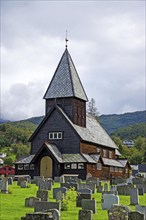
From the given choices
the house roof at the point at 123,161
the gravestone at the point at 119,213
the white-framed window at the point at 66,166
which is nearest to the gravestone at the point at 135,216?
the gravestone at the point at 119,213

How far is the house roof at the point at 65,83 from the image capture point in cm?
5775

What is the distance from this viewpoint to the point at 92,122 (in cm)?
6531

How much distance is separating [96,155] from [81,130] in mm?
4075

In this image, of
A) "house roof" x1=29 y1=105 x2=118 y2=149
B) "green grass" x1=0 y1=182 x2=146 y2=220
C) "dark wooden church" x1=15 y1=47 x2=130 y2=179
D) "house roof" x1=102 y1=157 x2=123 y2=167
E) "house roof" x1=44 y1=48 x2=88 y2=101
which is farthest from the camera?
"house roof" x1=102 y1=157 x2=123 y2=167

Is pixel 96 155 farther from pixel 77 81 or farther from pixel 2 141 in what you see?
pixel 2 141

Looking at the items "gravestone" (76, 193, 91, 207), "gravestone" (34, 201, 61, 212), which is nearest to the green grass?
"gravestone" (76, 193, 91, 207)

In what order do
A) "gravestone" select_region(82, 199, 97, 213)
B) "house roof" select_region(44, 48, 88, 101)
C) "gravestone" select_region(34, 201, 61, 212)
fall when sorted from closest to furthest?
"gravestone" select_region(34, 201, 61, 212) → "gravestone" select_region(82, 199, 97, 213) → "house roof" select_region(44, 48, 88, 101)

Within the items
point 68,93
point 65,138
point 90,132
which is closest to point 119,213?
point 65,138

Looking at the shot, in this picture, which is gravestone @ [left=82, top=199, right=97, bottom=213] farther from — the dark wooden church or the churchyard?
the dark wooden church

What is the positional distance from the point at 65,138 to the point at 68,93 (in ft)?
21.1

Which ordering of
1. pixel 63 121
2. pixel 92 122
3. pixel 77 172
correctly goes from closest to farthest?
1. pixel 77 172
2. pixel 63 121
3. pixel 92 122

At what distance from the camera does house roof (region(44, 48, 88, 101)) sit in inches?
2274

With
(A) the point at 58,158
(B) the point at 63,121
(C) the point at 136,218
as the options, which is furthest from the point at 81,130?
(C) the point at 136,218

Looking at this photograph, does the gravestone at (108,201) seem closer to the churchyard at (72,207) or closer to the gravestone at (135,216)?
the churchyard at (72,207)
